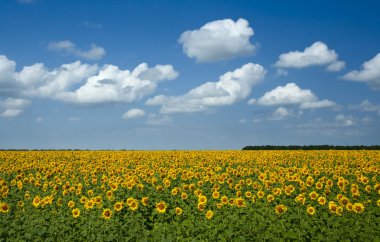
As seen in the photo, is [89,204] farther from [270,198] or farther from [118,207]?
[270,198]

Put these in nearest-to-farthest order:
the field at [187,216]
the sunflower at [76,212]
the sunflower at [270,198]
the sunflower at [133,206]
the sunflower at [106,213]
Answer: the field at [187,216]
the sunflower at [106,213]
the sunflower at [76,212]
the sunflower at [133,206]
the sunflower at [270,198]

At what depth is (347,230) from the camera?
29.0 ft

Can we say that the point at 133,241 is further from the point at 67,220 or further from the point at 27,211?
the point at 27,211

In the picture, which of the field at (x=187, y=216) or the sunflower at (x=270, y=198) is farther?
the sunflower at (x=270, y=198)

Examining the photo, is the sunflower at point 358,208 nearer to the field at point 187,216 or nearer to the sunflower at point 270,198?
the field at point 187,216

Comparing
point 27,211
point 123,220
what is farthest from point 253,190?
point 27,211

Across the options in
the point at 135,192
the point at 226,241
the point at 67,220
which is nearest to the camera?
the point at 226,241

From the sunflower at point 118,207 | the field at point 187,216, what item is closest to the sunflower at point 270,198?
the field at point 187,216

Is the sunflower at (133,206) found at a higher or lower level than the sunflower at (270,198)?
lower

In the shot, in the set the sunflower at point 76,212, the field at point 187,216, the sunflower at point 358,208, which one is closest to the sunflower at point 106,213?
the field at point 187,216

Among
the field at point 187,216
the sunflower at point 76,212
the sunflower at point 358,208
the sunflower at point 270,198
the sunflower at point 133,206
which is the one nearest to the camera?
the field at point 187,216

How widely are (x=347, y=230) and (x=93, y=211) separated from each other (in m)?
6.60

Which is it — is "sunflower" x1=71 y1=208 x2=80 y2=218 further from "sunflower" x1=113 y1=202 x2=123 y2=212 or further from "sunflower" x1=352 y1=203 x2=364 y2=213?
"sunflower" x1=352 y1=203 x2=364 y2=213

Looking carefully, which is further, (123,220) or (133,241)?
(123,220)
